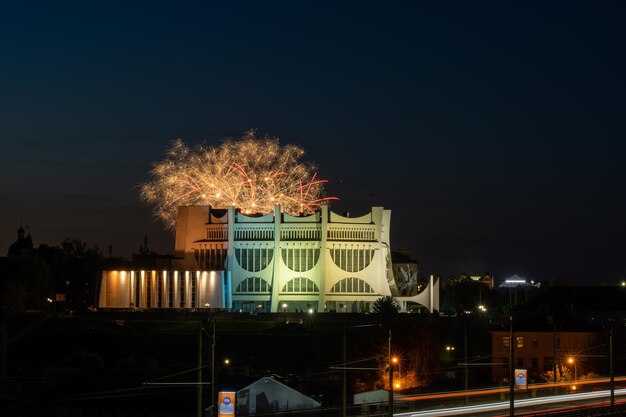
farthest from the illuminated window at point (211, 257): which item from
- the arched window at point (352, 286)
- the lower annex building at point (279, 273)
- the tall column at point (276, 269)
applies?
the arched window at point (352, 286)

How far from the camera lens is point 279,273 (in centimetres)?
13762

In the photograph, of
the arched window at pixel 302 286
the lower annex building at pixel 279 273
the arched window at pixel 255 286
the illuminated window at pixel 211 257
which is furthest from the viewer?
the illuminated window at pixel 211 257

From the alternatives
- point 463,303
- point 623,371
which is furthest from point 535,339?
point 463,303

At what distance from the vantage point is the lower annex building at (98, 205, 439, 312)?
137 meters

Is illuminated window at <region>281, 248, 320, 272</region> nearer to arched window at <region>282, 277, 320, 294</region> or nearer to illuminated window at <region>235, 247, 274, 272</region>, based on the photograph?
arched window at <region>282, 277, 320, 294</region>

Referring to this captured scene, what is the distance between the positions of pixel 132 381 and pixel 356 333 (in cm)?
3959

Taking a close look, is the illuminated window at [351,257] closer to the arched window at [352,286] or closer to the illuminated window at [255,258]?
the arched window at [352,286]

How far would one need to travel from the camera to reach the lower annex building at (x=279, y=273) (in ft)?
451

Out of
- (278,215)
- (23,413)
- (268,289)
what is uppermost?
(278,215)

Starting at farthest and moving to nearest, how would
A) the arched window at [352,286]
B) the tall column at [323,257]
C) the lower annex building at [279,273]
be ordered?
the arched window at [352,286] → the lower annex building at [279,273] → the tall column at [323,257]

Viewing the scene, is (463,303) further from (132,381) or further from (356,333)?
(132,381)

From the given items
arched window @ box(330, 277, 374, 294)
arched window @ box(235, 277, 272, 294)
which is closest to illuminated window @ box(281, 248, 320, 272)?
arched window @ box(235, 277, 272, 294)

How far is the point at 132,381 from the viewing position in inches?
3305

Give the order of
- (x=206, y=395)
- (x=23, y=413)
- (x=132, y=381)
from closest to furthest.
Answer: (x=206, y=395), (x=23, y=413), (x=132, y=381)
